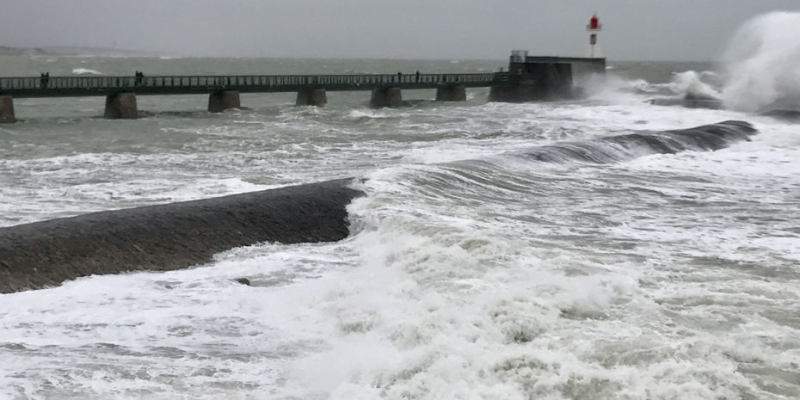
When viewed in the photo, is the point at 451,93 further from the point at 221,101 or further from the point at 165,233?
the point at 165,233

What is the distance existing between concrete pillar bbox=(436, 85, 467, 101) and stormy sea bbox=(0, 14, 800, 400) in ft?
115

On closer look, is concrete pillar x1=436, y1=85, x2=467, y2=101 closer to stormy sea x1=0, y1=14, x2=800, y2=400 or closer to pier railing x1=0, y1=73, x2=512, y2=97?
pier railing x1=0, y1=73, x2=512, y2=97

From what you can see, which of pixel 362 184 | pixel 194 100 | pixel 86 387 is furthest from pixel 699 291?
pixel 194 100

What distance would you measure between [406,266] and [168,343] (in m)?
3.45

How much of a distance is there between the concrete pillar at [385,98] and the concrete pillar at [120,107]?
15.5 m

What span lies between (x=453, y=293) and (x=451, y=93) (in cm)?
4908

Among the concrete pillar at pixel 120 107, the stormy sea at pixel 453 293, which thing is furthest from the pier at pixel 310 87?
the stormy sea at pixel 453 293

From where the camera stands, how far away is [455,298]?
935 centimetres

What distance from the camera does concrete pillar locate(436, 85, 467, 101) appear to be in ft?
190

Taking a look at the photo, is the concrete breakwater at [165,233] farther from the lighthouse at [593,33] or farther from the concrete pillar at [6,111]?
the lighthouse at [593,33]

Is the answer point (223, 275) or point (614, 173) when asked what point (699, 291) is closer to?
point (223, 275)

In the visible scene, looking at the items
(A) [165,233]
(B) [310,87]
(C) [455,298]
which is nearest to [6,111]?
(B) [310,87]

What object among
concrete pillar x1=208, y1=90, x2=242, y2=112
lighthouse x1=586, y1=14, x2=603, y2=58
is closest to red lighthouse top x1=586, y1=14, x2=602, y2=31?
lighthouse x1=586, y1=14, x2=603, y2=58

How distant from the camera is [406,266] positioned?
10922 mm
